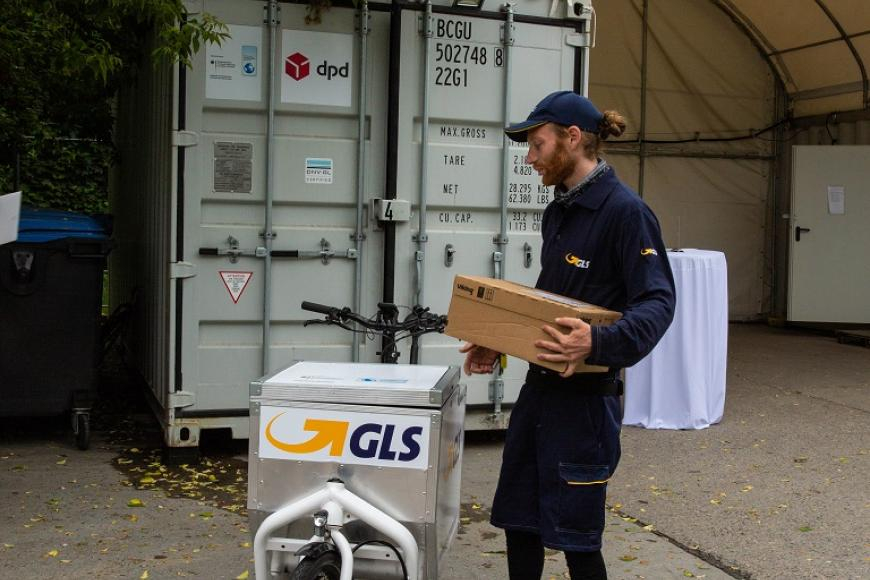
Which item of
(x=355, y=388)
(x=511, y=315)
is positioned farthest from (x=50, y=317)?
(x=511, y=315)

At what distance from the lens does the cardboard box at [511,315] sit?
3.16m

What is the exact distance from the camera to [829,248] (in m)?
13.9

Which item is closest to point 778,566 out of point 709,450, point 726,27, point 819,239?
point 709,450

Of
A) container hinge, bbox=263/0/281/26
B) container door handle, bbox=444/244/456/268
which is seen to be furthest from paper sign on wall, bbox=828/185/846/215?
container hinge, bbox=263/0/281/26

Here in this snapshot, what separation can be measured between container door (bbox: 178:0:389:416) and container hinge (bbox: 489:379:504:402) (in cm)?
99

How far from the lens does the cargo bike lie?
3.40 m

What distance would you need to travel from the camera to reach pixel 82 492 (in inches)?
235

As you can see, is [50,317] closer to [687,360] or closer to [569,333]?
[687,360]

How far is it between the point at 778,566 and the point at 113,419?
5.13 metres

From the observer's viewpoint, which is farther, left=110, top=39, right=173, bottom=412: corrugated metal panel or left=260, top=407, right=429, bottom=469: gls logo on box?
left=110, top=39, right=173, bottom=412: corrugated metal panel

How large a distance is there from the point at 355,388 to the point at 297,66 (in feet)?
11.4

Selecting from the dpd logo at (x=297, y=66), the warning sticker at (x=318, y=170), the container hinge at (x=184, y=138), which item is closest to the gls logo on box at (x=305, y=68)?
the dpd logo at (x=297, y=66)

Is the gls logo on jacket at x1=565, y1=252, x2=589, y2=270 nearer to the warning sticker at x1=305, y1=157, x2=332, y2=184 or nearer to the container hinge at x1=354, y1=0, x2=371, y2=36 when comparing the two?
the warning sticker at x1=305, y1=157, x2=332, y2=184

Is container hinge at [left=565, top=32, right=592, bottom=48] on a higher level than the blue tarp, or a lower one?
higher
